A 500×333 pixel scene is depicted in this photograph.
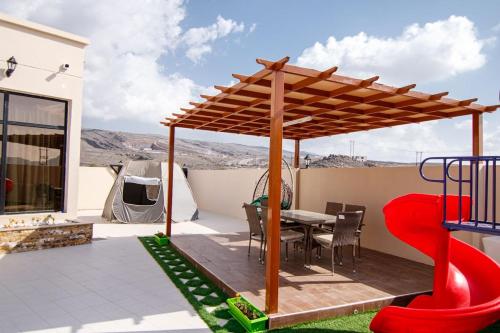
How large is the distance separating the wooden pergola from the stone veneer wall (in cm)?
176

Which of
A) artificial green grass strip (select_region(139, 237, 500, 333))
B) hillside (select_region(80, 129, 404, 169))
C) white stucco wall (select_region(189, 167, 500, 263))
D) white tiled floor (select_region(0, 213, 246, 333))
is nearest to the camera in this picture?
artificial green grass strip (select_region(139, 237, 500, 333))

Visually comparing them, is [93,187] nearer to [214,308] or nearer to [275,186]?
[214,308]

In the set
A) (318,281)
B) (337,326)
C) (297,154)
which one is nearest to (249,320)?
(337,326)

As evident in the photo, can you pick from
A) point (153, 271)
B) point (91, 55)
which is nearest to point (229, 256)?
point (153, 271)

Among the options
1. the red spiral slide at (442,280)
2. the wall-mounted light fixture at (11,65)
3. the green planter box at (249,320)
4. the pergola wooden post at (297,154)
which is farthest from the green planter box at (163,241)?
the red spiral slide at (442,280)

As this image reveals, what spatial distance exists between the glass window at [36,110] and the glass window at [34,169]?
0.59ft

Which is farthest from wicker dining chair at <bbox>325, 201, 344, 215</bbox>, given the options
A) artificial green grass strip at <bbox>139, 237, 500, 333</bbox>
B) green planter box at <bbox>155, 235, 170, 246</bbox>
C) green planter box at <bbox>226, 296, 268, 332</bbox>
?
green planter box at <bbox>226, 296, 268, 332</bbox>

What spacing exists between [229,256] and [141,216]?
548 centimetres

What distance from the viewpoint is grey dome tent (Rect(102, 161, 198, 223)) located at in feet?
34.3

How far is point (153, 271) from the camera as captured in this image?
5.39 m

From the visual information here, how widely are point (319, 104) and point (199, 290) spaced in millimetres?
3333

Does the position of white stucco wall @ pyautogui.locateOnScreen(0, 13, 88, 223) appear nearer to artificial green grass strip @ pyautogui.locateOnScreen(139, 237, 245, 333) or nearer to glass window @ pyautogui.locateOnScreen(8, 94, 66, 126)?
glass window @ pyautogui.locateOnScreen(8, 94, 66, 126)

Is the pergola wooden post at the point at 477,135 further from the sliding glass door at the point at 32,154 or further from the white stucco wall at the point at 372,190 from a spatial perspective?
the sliding glass door at the point at 32,154

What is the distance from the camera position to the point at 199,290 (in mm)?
4430
